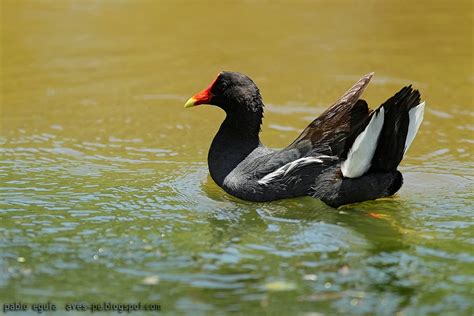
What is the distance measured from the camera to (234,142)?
24.1 feet

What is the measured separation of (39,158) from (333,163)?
2.88 metres

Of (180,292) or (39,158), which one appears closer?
(180,292)

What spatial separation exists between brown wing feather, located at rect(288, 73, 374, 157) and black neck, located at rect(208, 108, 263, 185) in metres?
0.52

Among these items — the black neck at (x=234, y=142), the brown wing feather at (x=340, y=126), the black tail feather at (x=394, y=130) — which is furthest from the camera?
the black neck at (x=234, y=142)

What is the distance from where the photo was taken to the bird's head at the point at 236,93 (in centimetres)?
730

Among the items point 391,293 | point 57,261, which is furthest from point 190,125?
point 391,293

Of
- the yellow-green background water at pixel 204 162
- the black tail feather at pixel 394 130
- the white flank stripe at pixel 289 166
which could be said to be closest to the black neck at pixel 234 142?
the yellow-green background water at pixel 204 162

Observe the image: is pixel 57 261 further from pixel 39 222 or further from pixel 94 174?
pixel 94 174

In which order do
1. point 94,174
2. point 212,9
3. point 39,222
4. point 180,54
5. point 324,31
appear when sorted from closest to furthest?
1. point 39,222
2. point 94,174
3. point 180,54
4. point 324,31
5. point 212,9

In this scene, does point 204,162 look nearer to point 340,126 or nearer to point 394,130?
point 340,126

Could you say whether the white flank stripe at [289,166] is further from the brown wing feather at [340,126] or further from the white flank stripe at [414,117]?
the white flank stripe at [414,117]

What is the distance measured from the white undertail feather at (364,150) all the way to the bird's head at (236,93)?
1.02m

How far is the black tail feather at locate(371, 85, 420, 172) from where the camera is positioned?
641 centimetres

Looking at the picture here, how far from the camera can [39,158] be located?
8.08 metres
